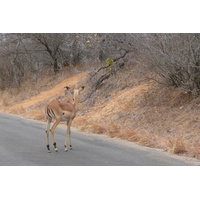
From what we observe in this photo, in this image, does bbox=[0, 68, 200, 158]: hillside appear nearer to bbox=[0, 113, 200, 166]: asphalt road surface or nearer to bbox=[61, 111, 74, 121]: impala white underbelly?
bbox=[0, 113, 200, 166]: asphalt road surface

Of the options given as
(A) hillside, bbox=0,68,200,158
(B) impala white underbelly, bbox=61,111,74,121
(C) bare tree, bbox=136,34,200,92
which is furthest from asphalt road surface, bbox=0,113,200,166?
(C) bare tree, bbox=136,34,200,92

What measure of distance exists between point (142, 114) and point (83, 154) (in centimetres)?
635

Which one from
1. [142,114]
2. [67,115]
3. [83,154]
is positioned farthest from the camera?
[142,114]

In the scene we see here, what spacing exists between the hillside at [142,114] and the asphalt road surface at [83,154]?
2.15 ft

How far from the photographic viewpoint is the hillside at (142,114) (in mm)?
12040

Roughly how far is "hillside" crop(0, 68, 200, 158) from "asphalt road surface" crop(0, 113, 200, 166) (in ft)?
Result: 2.15

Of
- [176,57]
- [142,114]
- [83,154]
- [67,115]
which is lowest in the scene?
[83,154]

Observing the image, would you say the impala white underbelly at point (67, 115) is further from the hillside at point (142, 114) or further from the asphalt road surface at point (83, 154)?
the hillside at point (142, 114)

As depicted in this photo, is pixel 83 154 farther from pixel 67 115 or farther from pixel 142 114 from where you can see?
pixel 142 114

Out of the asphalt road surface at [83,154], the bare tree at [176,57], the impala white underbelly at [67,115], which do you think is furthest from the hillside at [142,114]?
the impala white underbelly at [67,115]

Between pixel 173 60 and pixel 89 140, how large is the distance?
4.95m

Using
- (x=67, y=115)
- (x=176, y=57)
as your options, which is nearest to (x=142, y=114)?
(x=176, y=57)

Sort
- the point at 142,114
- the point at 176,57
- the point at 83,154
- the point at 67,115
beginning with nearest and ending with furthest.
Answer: the point at 83,154, the point at 67,115, the point at 176,57, the point at 142,114

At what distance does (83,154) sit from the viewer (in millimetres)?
10117
